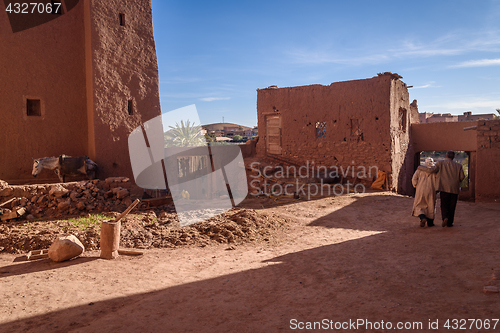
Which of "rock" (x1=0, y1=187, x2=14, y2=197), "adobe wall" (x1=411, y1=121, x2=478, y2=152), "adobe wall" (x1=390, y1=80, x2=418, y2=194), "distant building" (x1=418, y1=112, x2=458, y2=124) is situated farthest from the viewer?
"distant building" (x1=418, y1=112, x2=458, y2=124)

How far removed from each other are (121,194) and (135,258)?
10.3ft

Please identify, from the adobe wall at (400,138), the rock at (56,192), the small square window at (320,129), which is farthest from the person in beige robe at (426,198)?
the rock at (56,192)

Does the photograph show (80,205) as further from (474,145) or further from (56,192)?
(474,145)

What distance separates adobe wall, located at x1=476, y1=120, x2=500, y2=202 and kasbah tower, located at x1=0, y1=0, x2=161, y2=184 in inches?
419

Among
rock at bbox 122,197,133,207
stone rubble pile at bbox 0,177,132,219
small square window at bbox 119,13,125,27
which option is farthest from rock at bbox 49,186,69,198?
small square window at bbox 119,13,125,27

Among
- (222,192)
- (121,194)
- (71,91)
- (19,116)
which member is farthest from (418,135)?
(19,116)

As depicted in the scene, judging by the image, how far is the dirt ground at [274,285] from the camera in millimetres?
3174

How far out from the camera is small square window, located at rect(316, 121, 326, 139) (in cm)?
1417

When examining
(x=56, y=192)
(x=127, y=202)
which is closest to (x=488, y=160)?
(x=127, y=202)

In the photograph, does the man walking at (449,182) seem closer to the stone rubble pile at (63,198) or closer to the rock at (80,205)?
the stone rubble pile at (63,198)

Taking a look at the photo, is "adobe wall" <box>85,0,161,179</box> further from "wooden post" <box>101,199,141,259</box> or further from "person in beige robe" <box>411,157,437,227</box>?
"person in beige robe" <box>411,157,437,227</box>

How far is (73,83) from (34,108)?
1401 millimetres

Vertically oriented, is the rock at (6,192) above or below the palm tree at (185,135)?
below

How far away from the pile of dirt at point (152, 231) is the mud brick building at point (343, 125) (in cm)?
663
